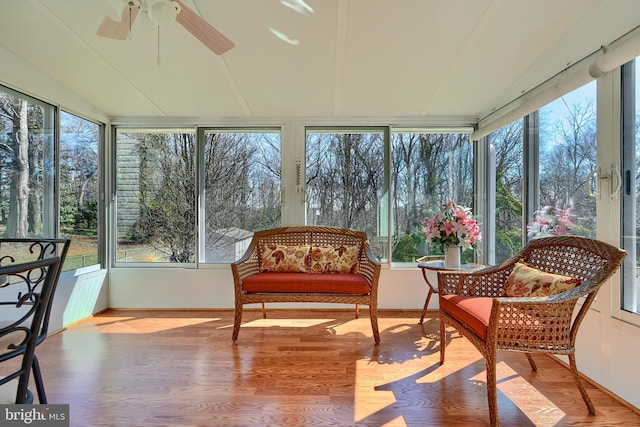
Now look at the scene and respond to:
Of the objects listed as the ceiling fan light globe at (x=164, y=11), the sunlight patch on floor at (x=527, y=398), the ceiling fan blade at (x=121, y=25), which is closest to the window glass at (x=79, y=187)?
the ceiling fan blade at (x=121, y=25)

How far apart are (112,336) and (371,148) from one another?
313 centimetres

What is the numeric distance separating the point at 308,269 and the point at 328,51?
6.27 feet

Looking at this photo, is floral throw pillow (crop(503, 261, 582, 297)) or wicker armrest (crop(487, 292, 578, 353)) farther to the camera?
floral throw pillow (crop(503, 261, 582, 297))

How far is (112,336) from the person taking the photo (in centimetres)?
268

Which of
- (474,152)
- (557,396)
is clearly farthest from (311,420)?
(474,152)

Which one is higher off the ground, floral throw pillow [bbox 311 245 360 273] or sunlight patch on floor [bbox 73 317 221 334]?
floral throw pillow [bbox 311 245 360 273]

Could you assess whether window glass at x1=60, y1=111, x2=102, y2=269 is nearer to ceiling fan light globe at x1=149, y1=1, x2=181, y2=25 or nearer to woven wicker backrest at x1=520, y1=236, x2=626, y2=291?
ceiling fan light globe at x1=149, y1=1, x2=181, y2=25

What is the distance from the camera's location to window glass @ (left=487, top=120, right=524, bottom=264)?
110 inches

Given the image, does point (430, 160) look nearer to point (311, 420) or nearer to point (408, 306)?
point (408, 306)

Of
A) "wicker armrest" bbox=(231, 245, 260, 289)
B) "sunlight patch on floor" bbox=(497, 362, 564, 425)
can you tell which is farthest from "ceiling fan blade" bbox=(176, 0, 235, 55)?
"sunlight patch on floor" bbox=(497, 362, 564, 425)

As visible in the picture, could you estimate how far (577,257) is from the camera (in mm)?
1851

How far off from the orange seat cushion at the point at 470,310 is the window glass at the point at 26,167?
11.1 ft

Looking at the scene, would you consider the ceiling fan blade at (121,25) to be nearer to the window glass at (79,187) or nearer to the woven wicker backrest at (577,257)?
the window glass at (79,187)

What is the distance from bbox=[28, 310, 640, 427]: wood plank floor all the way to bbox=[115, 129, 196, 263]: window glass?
93 centimetres
